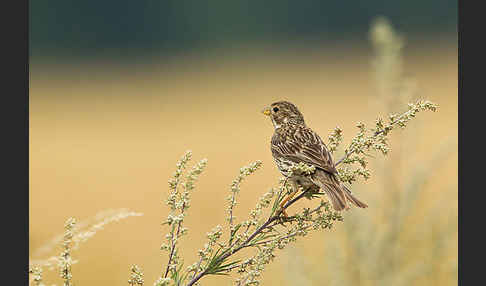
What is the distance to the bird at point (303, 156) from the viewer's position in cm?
321

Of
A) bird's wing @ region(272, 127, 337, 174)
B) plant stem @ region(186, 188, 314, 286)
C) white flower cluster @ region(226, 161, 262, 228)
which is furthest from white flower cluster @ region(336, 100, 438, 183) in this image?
bird's wing @ region(272, 127, 337, 174)

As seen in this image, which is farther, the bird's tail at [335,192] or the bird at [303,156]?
the bird at [303,156]

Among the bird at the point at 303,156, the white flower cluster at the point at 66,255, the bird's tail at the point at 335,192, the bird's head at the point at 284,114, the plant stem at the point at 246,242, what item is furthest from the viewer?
the bird's head at the point at 284,114

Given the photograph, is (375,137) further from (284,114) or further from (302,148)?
(284,114)

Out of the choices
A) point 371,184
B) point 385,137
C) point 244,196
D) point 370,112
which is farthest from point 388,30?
point 244,196

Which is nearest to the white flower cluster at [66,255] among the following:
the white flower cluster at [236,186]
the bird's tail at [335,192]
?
the white flower cluster at [236,186]

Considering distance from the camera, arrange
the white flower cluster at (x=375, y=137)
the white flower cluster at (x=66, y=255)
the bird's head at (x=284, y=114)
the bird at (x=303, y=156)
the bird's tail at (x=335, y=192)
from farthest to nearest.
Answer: the bird's head at (x=284, y=114)
the bird at (x=303, y=156)
the bird's tail at (x=335, y=192)
the white flower cluster at (x=375, y=137)
the white flower cluster at (x=66, y=255)

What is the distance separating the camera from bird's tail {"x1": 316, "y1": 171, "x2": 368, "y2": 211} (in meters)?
3.01

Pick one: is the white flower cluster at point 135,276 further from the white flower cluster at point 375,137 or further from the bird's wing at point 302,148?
the bird's wing at point 302,148

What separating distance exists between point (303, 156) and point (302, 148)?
10 centimetres

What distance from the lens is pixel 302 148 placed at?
Answer: 400 cm

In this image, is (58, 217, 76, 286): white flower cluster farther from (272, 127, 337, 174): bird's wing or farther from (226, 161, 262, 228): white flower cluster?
(272, 127, 337, 174): bird's wing

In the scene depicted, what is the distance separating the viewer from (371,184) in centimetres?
489

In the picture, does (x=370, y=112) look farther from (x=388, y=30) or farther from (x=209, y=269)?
(x=209, y=269)
